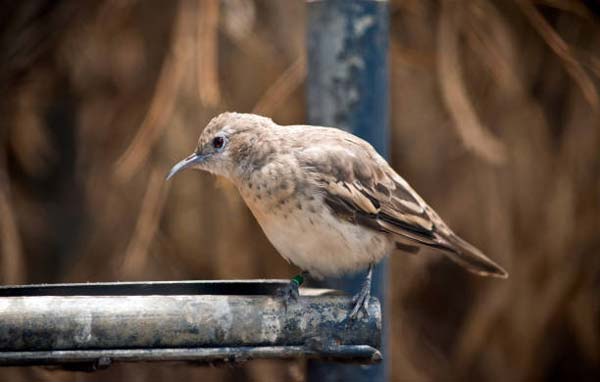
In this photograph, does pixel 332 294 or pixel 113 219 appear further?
pixel 113 219

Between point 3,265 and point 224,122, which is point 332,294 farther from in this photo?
point 3,265

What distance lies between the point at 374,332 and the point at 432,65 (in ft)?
8.64

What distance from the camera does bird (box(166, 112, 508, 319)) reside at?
3.16 metres

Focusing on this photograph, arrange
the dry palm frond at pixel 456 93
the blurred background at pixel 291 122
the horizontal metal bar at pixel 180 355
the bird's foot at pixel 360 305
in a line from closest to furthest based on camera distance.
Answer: the horizontal metal bar at pixel 180 355 → the bird's foot at pixel 360 305 → the dry palm frond at pixel 456 93 → the blurred background at pixel 291 122

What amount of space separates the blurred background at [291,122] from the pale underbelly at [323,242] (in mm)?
1541

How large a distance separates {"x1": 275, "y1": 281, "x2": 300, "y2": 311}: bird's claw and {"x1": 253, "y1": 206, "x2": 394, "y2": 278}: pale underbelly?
0.44 meters

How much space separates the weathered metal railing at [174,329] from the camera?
219 cm

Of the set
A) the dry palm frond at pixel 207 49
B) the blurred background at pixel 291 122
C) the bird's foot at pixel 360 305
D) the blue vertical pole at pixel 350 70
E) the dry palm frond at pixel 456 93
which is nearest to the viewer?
the bird's foot at pixel 360 305

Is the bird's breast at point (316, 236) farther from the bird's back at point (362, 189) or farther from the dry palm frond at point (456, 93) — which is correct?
the dry palm frond at point (456, 93)

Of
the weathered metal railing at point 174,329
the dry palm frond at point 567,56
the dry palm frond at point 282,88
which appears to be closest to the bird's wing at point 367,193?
the weathered metal railing at point 174,329

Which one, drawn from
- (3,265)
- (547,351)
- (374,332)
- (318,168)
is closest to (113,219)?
(3,265)

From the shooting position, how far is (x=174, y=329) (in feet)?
7.38

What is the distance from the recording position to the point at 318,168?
3.25 m

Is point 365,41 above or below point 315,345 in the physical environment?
above
